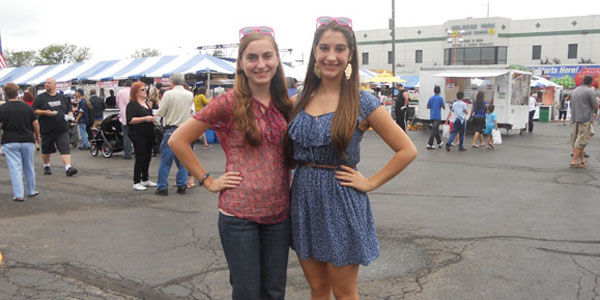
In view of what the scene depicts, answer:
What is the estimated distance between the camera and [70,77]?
78.2ft

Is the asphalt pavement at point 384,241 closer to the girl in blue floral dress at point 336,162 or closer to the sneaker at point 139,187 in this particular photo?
the sneaker at point 139,187

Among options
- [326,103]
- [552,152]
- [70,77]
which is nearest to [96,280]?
[326,103]

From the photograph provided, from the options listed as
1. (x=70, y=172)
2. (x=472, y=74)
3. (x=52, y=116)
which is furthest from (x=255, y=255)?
(x=472, y=74)

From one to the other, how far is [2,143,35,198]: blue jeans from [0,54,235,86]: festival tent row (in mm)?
9942

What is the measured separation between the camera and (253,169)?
2.40 m

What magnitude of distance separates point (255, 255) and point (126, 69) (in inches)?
829

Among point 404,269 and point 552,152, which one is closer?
point 404,269

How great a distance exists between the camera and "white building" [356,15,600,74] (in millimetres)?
43062

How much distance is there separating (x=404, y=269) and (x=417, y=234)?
1.14 m

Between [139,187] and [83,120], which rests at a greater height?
[83,120]

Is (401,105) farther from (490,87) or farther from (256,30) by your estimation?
(256,30)

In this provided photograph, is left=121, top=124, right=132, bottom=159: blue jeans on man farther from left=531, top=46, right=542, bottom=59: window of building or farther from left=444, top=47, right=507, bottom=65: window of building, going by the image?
left=531, top=46, right=542, bottom=59: window of building

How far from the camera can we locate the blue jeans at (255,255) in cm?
239

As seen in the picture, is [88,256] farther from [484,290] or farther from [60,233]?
[484,290]
